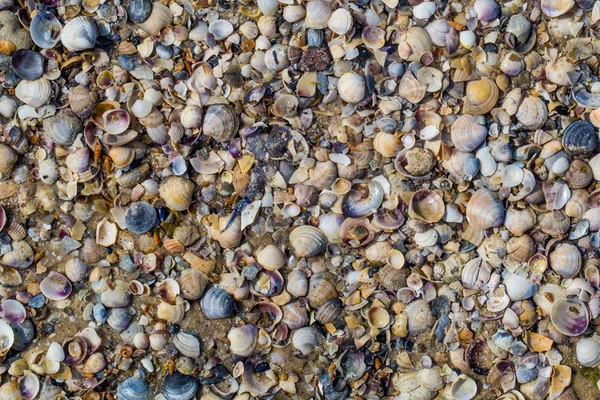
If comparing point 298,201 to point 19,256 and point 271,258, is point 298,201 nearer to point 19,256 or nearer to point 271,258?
point 271,258

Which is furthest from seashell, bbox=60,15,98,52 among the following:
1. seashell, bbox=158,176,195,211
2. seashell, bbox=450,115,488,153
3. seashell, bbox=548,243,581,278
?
seashell, bbox=548,243,581,278

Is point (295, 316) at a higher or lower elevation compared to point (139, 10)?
lower

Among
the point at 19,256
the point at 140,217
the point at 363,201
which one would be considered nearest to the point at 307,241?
the point at 363,201

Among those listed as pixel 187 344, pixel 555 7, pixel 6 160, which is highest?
pixel 555 7

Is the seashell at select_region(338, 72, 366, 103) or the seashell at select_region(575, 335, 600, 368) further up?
the seashell at select_region(338, 72, 366, 103)

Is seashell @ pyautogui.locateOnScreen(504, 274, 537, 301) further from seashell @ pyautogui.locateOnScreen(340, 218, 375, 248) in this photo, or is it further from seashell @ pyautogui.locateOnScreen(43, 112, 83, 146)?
seashell @ pyautogui.locateOnScreen(43, 112, 83, 146)

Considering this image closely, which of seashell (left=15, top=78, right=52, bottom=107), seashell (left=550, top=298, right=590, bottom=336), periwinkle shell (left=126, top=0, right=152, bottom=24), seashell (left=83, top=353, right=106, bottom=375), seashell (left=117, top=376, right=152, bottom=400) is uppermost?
periwinkle shell (left=126, top=0, right=152, bottom=24)

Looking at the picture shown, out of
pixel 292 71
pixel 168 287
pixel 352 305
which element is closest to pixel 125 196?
pixel 168 287
